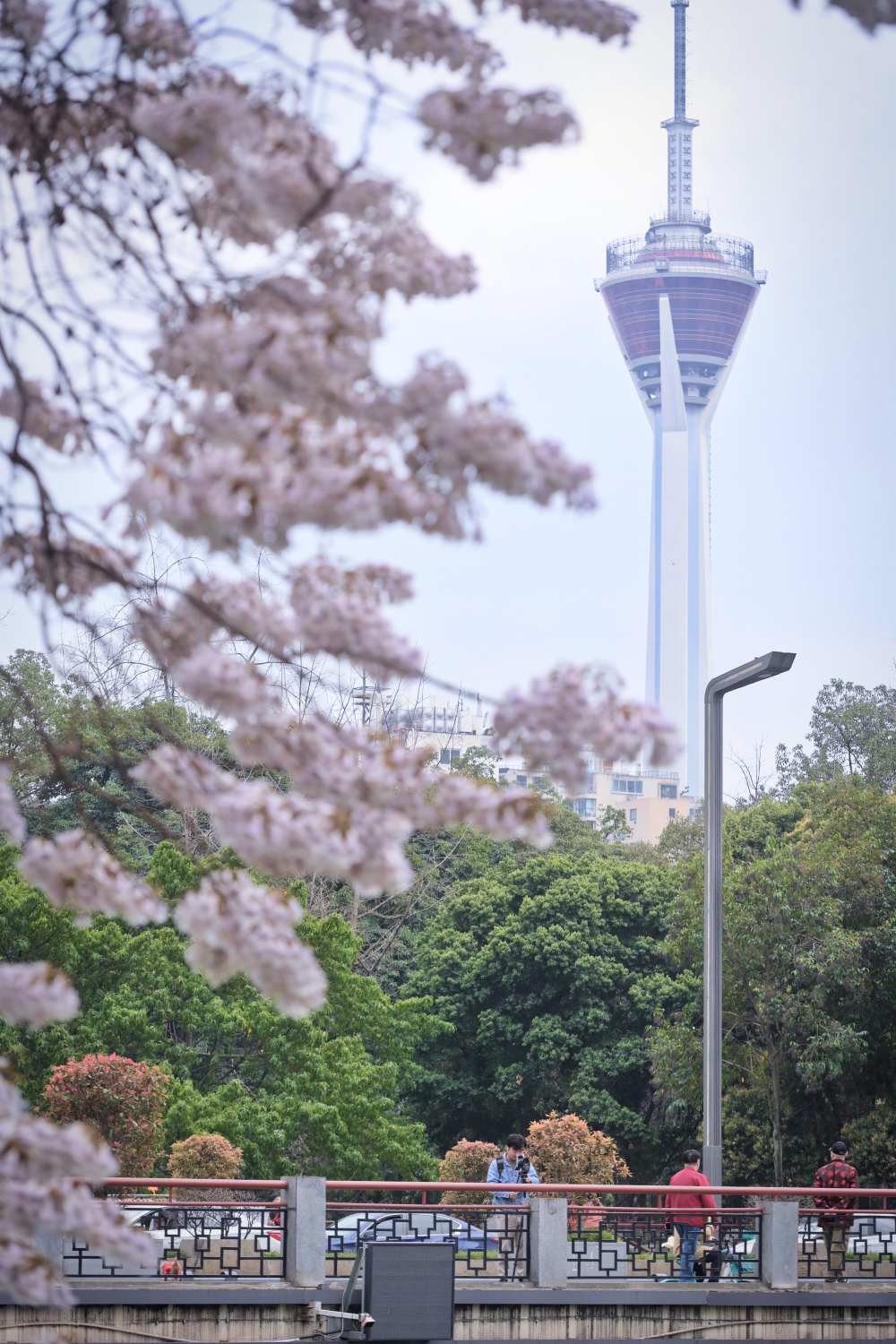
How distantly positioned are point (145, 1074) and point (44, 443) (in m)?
13.9

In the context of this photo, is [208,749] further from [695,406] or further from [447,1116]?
[695,406]

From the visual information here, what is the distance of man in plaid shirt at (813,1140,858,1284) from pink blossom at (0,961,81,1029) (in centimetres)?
880

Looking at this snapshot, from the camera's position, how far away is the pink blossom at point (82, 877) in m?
4.00

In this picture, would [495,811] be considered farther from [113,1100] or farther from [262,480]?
[113,1100]

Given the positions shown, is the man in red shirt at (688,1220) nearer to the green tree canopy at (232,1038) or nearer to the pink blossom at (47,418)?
the pink blossom at (47,418)

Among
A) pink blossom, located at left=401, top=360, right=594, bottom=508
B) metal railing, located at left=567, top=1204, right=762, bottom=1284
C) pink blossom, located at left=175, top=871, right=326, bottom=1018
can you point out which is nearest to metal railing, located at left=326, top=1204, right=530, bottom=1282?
metal railing, located at left=567, top=1204, right=762, bottom=1284

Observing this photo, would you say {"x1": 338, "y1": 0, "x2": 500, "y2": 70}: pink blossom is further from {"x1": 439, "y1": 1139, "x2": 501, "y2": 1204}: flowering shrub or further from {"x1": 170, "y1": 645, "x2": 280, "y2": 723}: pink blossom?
{"x1": 439, "y1": 1139, "x2": 501, "y2": 1204}: flowering shrub

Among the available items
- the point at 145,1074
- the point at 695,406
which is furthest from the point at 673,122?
the point at 145,1074

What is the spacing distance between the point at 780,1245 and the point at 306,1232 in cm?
341

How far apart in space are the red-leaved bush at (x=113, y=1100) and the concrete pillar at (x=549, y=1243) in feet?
24.3

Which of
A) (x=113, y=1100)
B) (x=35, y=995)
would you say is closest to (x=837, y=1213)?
(x=113, y=1100)

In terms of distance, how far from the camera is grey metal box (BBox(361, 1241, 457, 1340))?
9.48m

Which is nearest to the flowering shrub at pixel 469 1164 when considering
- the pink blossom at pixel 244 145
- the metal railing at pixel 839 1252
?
the metal railing at pixel 839 1252

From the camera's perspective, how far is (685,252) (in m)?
110
